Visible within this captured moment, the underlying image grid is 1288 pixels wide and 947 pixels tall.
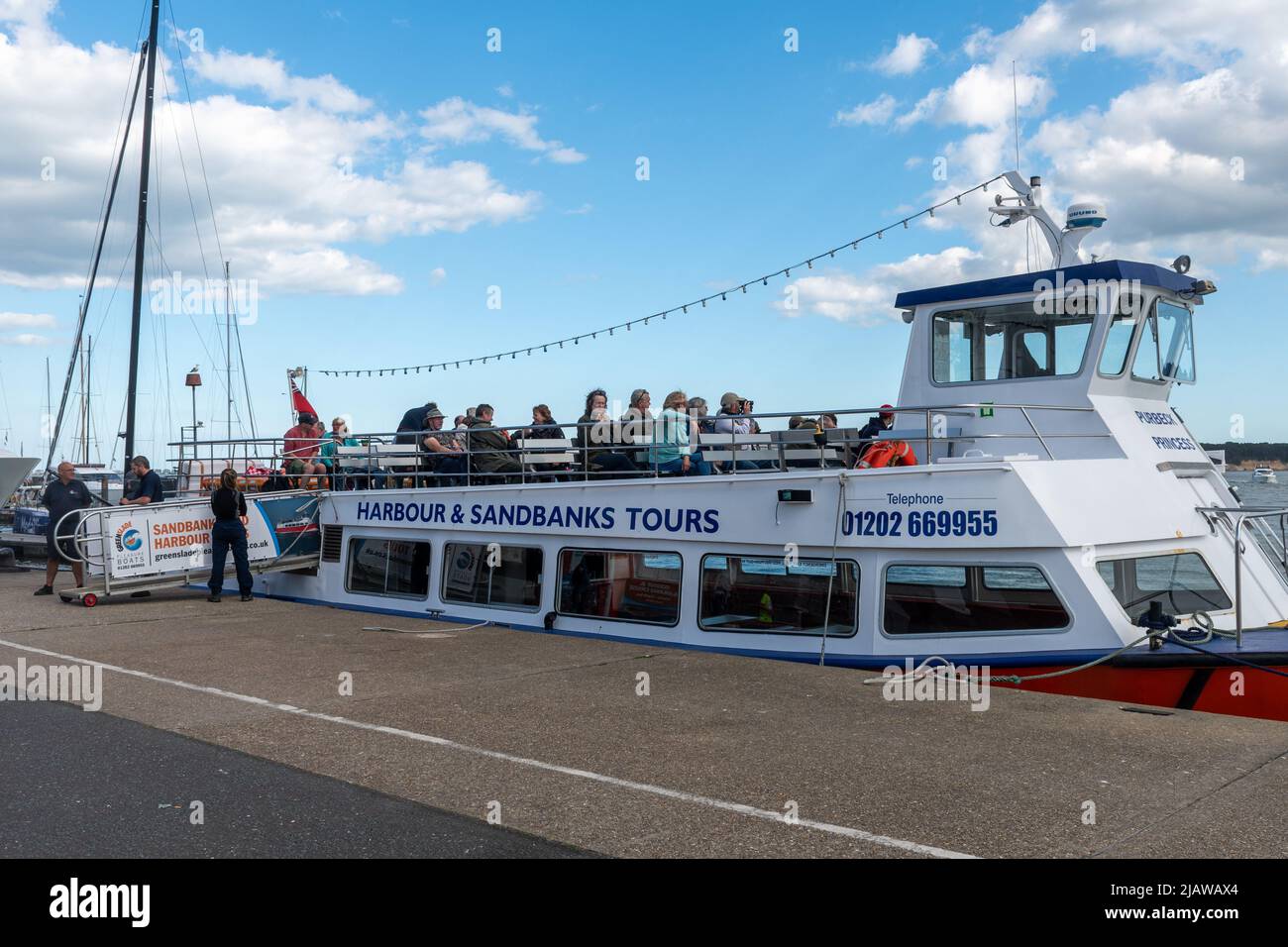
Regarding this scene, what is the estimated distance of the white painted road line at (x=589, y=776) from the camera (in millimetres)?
4684

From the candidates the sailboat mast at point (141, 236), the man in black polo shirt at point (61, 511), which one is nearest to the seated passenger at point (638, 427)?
the man in black polo shirt at point (61, 511)

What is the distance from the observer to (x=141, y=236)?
19.8 metres

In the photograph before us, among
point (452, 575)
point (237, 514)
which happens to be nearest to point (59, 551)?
point (237, 514)

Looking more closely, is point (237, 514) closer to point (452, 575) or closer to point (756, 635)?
point (452, 575)

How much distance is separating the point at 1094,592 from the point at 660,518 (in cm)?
387

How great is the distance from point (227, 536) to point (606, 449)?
594 cm

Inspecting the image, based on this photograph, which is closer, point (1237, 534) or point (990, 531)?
point (1237, 534)

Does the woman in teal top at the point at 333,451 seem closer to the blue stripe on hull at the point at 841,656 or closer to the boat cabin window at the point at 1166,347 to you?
the blue stripe on hull at the point at 841,656

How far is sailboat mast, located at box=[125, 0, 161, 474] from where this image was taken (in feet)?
63.8

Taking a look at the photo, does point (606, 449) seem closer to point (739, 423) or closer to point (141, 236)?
point (739, 423)

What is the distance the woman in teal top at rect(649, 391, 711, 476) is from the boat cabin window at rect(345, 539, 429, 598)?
11.4 ft

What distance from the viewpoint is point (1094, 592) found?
8008 mm

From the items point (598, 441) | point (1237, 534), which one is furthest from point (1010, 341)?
point (598, 441)
